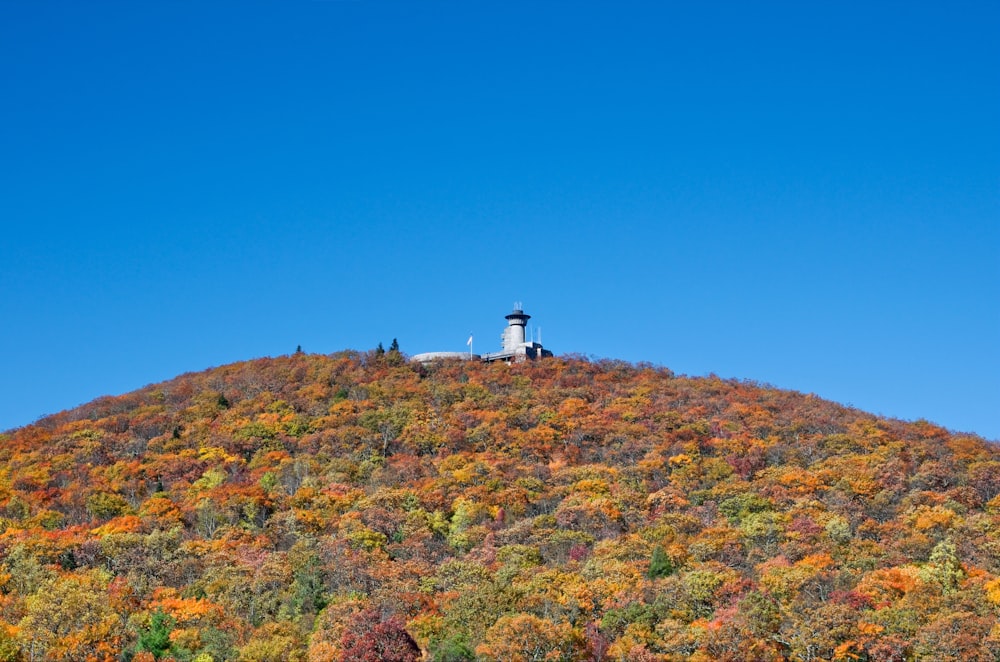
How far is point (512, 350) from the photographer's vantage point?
122938 mm

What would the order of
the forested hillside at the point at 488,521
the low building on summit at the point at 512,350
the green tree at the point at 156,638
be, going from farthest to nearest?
the low building on summit at the point at 512,350
the green tree at the point at 156,638
the forested hillside at the point at 488,521

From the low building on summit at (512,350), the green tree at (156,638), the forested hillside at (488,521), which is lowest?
the green tree at (156,638)

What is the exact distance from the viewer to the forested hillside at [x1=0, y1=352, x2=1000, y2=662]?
56.7 metres

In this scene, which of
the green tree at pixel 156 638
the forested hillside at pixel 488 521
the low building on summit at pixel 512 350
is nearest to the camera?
the forested hillside at pixel 488 521

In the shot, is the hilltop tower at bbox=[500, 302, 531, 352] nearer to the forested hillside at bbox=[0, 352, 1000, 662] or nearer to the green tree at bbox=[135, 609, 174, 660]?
the forested hillside at bbox=[0, 352, 1000, 662]

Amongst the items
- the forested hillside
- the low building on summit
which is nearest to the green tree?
the forested hillside

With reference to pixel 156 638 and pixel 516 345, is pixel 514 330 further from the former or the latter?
pixel 156 638

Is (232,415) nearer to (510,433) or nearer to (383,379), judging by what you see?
(383,379)

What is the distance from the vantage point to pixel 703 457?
90.5m

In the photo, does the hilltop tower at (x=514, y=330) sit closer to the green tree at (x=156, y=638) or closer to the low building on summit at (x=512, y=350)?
the low building on summit at (x=512, y=350)

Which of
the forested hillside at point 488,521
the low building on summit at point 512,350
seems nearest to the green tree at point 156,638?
the forested hillside at point 488,521

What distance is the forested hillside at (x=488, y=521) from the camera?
56.7 metres

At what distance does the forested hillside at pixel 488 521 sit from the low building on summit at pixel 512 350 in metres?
3.74

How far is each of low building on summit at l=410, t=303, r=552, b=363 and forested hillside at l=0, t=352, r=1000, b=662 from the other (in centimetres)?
374
